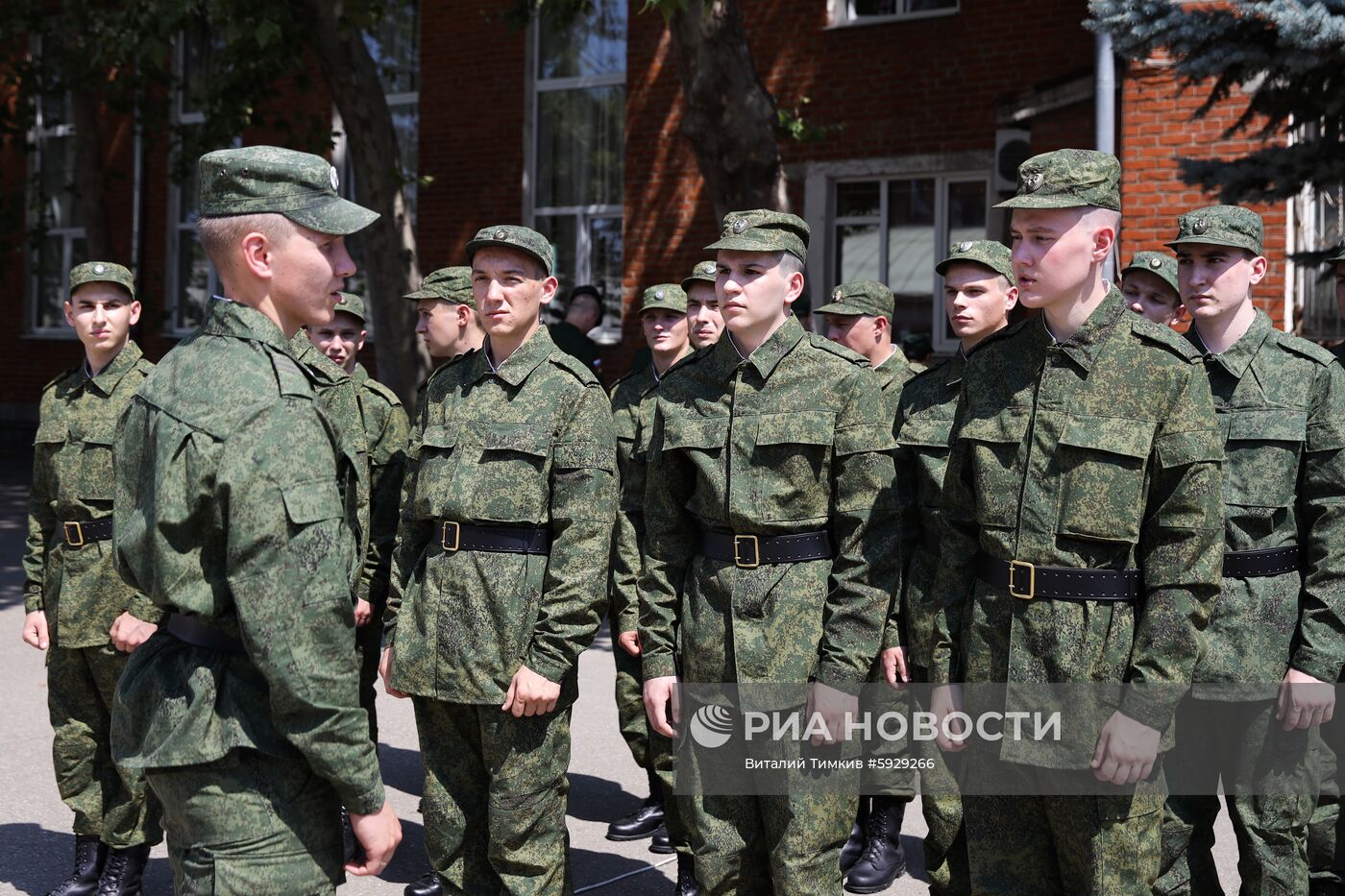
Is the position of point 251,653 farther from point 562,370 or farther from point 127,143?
point 127,143

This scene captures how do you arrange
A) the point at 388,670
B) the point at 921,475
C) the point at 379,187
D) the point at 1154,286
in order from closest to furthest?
the point at 388,670 < the point at 921,475 < the point at 1154,286 < the point at 379,187

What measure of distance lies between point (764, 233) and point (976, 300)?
146 cm

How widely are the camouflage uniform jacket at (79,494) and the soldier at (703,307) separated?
7.51 ft

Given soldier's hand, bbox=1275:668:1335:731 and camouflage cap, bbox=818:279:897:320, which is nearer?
soldier's hand, bbox=1275:668:1335:731

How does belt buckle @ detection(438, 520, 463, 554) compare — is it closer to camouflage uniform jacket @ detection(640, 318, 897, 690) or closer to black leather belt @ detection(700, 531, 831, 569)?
camouflage uniform jacket @ detection(640, 318, 897, 690)

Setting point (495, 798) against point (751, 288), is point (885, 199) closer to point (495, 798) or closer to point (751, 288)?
point (751, 288)

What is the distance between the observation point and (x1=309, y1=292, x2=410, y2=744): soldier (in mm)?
5230

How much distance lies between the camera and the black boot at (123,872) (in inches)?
184

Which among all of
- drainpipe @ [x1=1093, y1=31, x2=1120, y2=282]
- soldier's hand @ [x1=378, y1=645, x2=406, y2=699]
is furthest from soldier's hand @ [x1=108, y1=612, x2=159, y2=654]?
drainpipe @ [x1=1093, y1=31, x2=1120, y2=282]

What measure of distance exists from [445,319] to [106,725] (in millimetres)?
1913

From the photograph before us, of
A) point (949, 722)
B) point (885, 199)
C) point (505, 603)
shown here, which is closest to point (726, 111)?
point (885, 199)

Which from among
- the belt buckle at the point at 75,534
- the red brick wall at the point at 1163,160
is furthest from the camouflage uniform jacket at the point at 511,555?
the red brick wall at the point at 1163,160

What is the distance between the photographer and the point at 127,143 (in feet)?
61.7

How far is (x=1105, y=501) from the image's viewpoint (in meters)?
3.15
